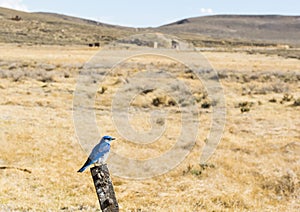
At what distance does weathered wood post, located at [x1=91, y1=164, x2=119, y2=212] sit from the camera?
444 cm

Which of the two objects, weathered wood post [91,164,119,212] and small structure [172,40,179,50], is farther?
small structure [172,40,179,50]

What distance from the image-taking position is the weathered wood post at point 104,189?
4.44 metres

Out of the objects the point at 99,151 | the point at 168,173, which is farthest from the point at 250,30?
the point at 99,151

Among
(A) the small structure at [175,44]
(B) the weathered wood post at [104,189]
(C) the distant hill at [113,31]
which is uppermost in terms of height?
(C) the distant hill at [113,31]

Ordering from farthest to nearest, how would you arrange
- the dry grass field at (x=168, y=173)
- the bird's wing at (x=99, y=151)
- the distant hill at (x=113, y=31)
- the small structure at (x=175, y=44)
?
the distant hill at (x=113, y=31), the small structure at (x=175, y=44), the dry grass field at (x=168, y=173), the bird's wing at (x=99, y=151)

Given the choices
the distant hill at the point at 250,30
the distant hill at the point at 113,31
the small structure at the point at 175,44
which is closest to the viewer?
the small structure at the point at 175,44

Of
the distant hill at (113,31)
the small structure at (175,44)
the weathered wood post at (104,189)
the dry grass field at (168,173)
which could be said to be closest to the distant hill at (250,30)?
the distant hill at (113,31)

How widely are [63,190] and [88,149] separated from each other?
3.26 meters

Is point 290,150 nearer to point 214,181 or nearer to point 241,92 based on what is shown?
point 214,181

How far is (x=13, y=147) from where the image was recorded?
35.7 feet

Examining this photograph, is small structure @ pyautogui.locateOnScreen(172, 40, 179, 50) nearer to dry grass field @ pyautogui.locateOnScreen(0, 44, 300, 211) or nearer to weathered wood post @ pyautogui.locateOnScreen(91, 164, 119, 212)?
dry grass field @ pyautogui.locateOnScreen(0, 44, 300, 211)

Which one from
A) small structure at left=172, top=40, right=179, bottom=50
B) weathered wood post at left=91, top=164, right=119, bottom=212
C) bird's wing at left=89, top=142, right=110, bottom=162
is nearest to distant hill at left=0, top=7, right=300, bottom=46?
small structure at left=172, top=40, right=179, bottom=50

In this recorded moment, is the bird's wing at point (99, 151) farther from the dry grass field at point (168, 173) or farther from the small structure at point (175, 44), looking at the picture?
the small structure at point (175, 44)

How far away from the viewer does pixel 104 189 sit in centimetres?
446
